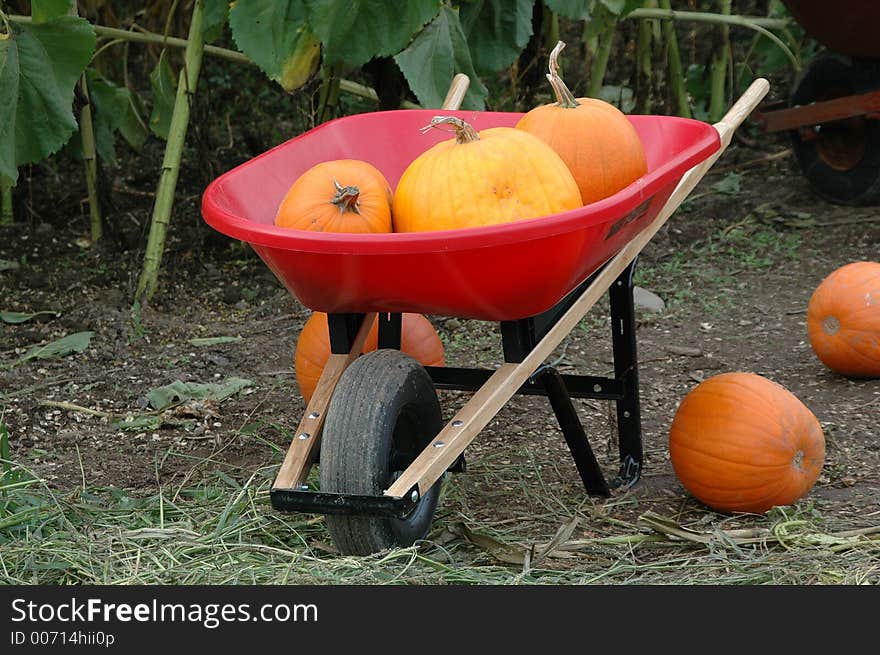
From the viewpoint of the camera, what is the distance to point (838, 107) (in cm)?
390

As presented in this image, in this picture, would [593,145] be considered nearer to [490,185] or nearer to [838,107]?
[490,185]

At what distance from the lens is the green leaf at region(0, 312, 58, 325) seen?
3.43 m

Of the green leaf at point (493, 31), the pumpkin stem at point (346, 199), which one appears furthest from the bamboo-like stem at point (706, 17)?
the pumpkin stem at point (346, 199)

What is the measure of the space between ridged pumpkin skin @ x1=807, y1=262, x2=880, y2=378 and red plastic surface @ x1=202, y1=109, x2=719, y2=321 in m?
0.84

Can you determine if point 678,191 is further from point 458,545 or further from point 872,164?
point 872,164

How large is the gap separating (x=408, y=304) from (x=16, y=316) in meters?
1.84

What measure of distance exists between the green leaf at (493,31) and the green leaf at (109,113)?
113 centimetres

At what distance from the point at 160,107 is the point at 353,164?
1.83 metres

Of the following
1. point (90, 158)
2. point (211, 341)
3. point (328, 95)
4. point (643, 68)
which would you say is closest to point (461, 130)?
point (211, 341)

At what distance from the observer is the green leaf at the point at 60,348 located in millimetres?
3219

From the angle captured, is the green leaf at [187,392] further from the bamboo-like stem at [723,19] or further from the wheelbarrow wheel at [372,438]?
the bamboo-like stem at [723,19]

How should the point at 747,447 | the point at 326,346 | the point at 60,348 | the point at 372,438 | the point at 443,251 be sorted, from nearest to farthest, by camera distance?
the point at 443,251
the point at 372,438
the point at 747,447
the point at 326,346
the point at 60,348

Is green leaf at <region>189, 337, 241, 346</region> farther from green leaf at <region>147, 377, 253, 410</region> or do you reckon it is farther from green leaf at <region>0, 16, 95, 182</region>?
green leaf at <region>0, 16, 95, 182</region>

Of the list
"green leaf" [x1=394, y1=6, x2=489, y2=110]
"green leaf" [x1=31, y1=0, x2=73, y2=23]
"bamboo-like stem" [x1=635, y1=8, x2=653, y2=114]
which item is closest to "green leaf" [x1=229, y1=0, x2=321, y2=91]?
"green leaf" [x1=394, y1=6, x2=489, y2=110]
